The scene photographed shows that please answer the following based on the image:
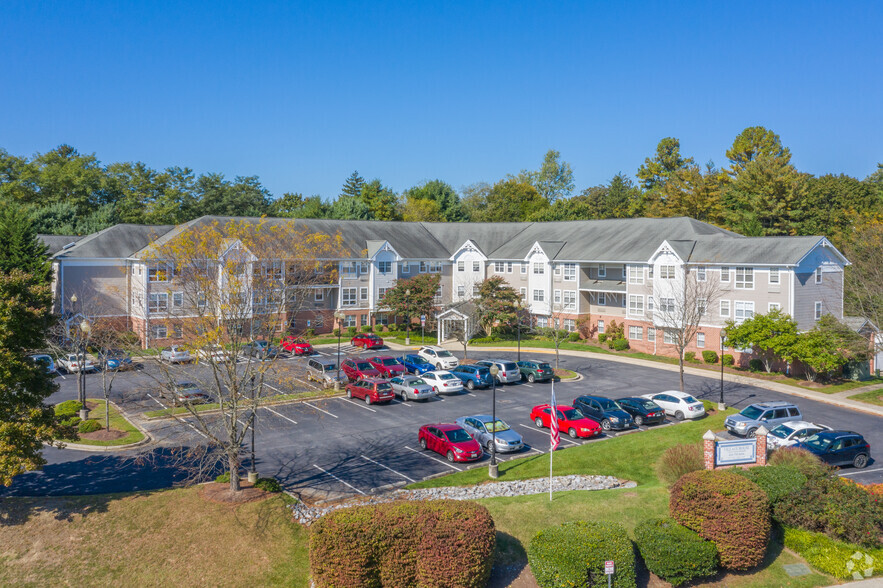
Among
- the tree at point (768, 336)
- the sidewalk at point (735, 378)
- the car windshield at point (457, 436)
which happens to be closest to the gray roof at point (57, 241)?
the sidewalk at point (735, 378)

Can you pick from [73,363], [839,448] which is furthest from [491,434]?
[73,363]

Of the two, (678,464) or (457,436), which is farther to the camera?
(457,436)

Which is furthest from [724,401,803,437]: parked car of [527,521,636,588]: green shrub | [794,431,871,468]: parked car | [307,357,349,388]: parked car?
[307,357,349,388]: parked car

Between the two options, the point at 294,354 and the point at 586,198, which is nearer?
the point at 294,354

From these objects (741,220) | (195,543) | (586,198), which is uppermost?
(586,198)

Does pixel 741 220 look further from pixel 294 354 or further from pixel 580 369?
pixel 294 354

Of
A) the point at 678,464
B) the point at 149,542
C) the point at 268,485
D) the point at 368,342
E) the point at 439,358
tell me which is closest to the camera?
the point at 149,542

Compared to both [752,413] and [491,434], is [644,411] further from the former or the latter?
[491,434]

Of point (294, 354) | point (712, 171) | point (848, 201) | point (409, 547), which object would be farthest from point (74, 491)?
point (712, 171)
